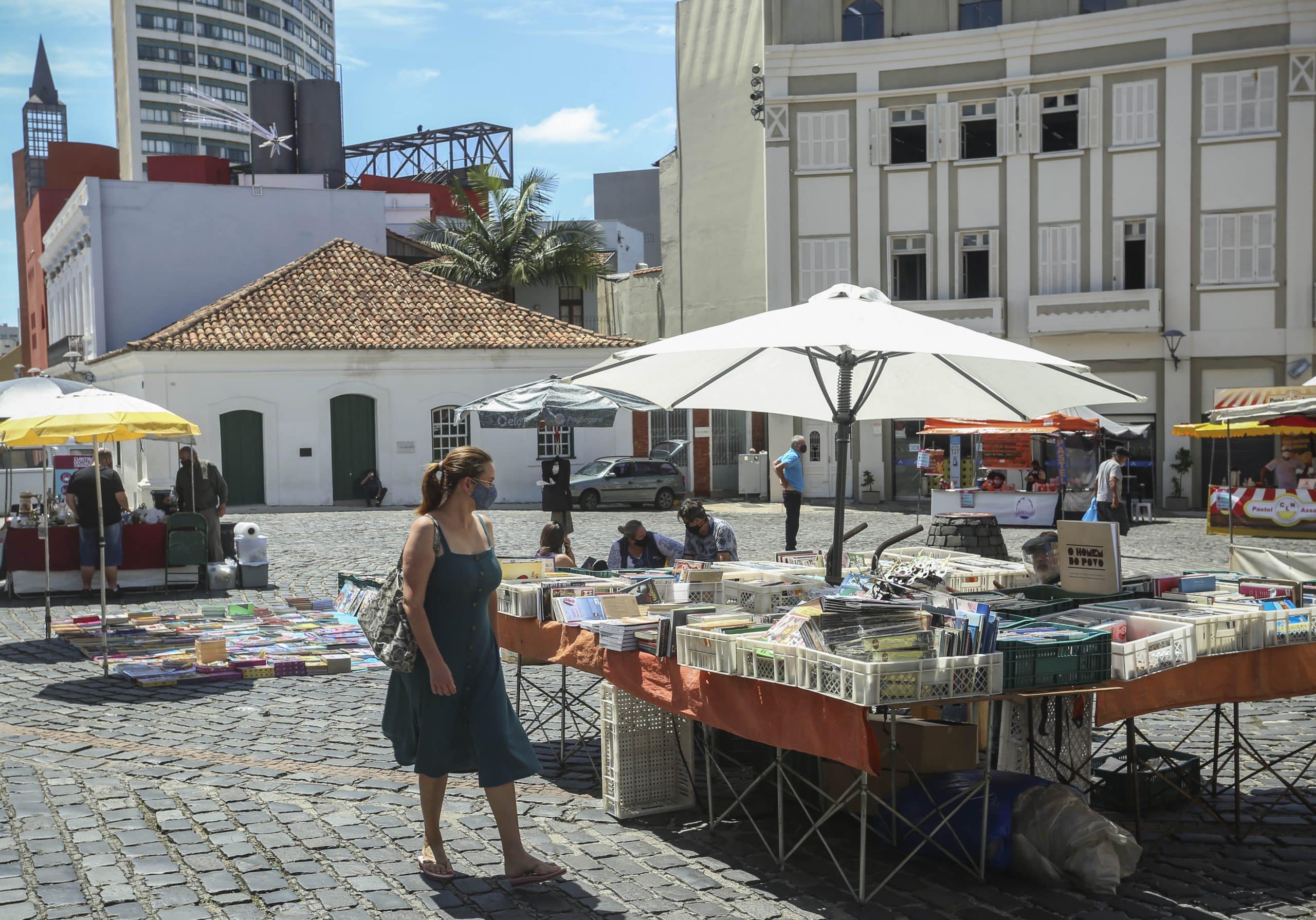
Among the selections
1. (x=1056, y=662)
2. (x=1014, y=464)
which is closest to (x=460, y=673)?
(x=1056, y=662)

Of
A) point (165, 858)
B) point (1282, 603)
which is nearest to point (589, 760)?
point (165, 858)

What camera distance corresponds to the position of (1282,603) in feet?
21.3

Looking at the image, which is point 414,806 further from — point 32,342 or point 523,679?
point 32,342

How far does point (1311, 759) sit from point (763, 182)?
28659 millimetres

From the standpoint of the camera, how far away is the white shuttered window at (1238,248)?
2791 centimetres

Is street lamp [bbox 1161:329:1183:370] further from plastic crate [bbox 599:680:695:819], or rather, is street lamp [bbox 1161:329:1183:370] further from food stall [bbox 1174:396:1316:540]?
plastic crate [bbox 599:680:695:819]

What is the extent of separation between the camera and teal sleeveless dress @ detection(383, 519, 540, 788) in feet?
17.8

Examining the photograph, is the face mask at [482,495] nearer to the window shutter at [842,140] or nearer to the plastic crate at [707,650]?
the plastic crate at [707,650]

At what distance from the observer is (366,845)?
6.10 metres

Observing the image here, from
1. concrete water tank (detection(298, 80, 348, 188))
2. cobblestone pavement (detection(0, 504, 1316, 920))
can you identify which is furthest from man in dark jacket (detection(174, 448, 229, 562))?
concrete water tank (detection(298, 80, 348, 188))

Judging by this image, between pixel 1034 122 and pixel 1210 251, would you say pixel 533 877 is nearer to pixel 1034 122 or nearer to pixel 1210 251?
pixel 1210 251

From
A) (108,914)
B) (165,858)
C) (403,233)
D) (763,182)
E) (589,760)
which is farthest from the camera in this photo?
(403,233)

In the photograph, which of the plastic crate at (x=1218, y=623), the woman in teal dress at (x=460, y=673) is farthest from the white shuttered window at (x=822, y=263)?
the woman in teal dress at (x=460, y=673)

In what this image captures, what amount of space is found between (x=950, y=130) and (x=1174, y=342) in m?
7.16
